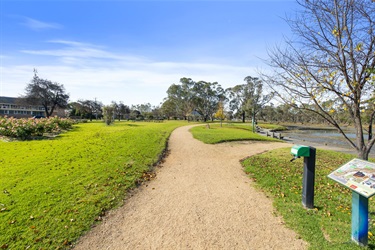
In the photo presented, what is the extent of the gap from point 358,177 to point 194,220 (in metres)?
2.79

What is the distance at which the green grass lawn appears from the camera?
337 centimetres

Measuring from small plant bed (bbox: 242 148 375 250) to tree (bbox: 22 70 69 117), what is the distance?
2164 inches

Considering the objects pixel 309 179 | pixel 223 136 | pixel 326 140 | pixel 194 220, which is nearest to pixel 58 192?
pixel 194 220

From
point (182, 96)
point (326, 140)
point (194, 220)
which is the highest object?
point (182, 96)

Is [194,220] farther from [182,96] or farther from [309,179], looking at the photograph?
[182,96]

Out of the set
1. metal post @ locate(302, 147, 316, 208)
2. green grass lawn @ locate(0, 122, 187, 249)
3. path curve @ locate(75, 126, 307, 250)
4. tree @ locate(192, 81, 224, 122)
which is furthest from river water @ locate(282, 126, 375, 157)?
tree @ locate(192, 81, 224, 122)

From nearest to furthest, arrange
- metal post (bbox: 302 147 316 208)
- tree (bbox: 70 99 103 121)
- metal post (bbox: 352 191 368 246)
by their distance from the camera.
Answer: metal post (bbox: 352 191 368 246) < metal post (bbox: 302 147 316 208) < tree (bbox: 70 99 103 121)

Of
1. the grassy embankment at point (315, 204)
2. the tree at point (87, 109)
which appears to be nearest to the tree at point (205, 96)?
the tree at point (87, 109)

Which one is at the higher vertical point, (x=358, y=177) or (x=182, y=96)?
(x=182, y=96)

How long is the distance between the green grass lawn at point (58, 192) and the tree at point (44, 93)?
156ft

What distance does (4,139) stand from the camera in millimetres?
14289

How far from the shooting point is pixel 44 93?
47.8m

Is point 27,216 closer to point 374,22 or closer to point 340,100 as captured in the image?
point 340,100

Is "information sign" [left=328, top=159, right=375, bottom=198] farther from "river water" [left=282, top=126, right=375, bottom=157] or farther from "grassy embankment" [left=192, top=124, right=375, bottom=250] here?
"river water" [left=282, top=126, right=375, bottom=157]
